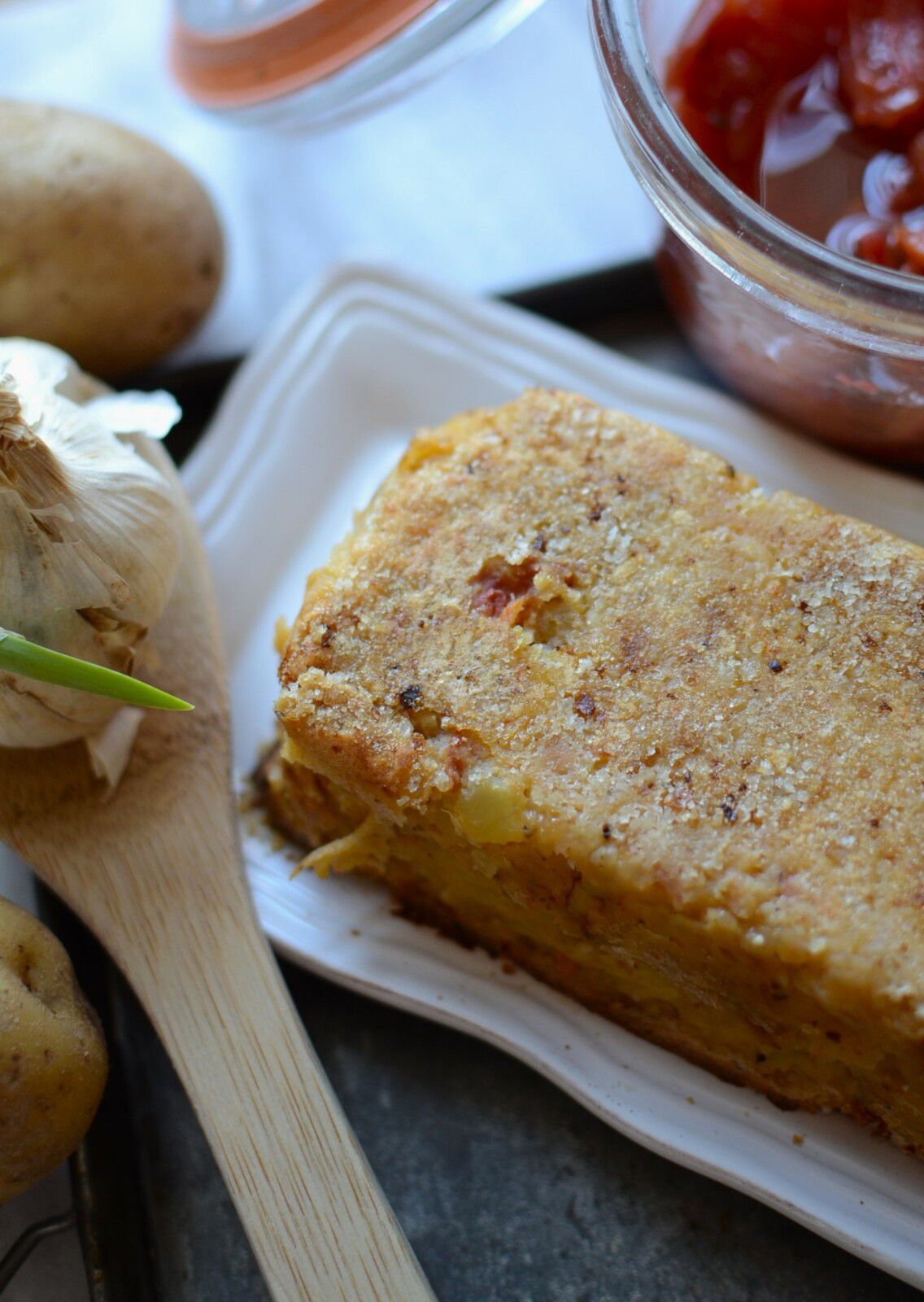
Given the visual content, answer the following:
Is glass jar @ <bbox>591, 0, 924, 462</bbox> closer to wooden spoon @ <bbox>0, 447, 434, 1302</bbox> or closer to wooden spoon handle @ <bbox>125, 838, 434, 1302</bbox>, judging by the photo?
wooden spoon @ <bbox>0, 447, 434, 1302</bbox>

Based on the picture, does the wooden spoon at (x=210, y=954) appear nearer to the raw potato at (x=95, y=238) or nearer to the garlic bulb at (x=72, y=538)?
the garlic bulb at (x=72, y=538)

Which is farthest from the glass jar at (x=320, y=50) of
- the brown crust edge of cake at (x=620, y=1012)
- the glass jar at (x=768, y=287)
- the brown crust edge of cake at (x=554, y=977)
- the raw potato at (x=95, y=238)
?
the brown crust edge of cake at (x=620, y=1012)

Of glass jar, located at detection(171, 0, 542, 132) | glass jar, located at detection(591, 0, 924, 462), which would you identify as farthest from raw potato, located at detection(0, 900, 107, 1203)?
glass jar, located at detection(171, 0, 542, 132)

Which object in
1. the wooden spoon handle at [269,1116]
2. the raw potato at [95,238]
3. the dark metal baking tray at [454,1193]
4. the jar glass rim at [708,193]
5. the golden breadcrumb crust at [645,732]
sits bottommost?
the dark metal baking tray at [454,1193]

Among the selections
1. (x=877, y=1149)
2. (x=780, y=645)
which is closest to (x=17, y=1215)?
(x=877, y=1149)

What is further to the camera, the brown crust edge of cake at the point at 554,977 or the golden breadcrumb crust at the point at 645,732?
the brown crust edge of cake at the point at 554,977

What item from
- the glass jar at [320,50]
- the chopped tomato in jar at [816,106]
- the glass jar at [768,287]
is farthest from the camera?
the glass jar at [320,50]

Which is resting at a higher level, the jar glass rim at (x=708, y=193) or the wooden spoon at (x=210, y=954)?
the jar glass rim at (x=708, y=193)

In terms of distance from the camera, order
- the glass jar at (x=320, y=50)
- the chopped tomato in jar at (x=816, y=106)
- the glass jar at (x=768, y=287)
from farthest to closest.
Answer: the glass jar at (x=320, y=50) → the chopped tomato in jar at (x=816, y=106) → the glass jar at (x=768, y=287)
